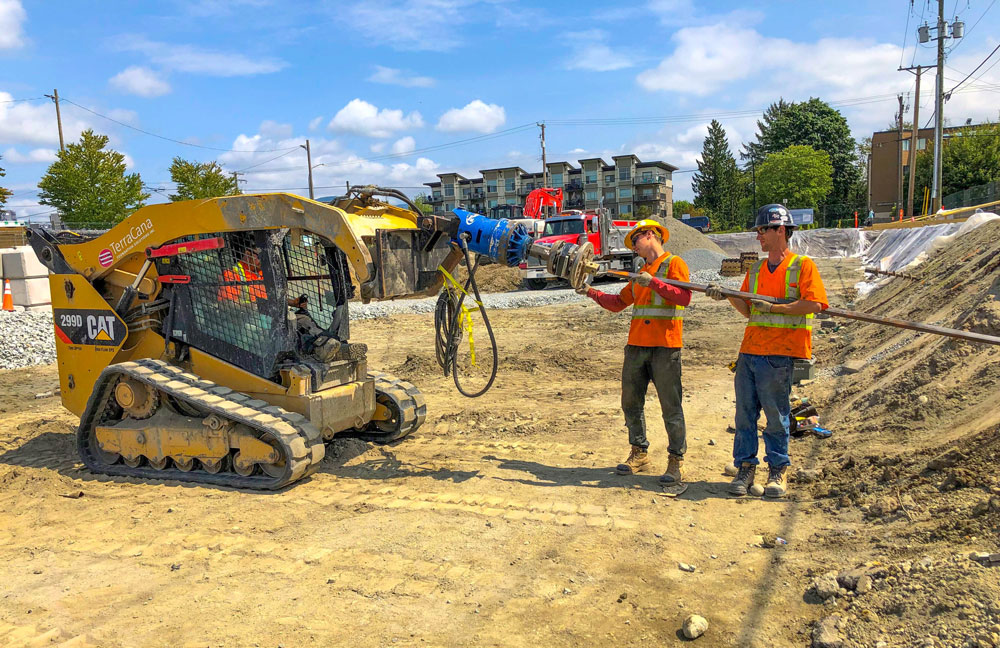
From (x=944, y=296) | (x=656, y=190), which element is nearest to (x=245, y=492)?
(x=944, y=296)

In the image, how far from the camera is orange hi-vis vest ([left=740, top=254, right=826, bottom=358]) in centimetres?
466

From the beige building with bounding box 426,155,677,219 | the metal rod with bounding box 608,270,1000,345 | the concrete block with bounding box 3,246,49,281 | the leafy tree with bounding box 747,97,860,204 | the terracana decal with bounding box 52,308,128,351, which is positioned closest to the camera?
the metal rod with bounding box 608,270,1000,345

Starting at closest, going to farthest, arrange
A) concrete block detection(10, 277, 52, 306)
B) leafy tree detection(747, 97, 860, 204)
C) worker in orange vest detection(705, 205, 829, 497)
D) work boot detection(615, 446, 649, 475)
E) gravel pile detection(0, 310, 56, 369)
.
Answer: worker in orange vest detection(705, 205, 829, 497) < work boot detection(615, 446, 649, 475) < gravel pile detection(0, 310, 56, 369) < concrete block detection(10, 277, 52, 306) < leafy tree detection(747, 97, 860, 204)

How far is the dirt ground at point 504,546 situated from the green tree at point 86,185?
2459 centimetres

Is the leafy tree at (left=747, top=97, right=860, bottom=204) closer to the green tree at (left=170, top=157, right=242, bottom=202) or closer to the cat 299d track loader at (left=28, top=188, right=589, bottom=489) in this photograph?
the green tree at (left=170, top=157, right=242, bottom=202)

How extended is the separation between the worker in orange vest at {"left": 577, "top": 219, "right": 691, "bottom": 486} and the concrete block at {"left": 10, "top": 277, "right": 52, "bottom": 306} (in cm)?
1499

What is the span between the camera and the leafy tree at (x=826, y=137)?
64.1 meters

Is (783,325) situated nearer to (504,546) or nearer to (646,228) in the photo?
(646,228)

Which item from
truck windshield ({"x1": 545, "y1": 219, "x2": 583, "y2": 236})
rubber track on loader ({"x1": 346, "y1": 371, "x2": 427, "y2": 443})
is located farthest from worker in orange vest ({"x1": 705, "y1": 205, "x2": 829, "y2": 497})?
truck windshield ({"x1": 545, "y1": 219, "x2": 583, "y2": 236})

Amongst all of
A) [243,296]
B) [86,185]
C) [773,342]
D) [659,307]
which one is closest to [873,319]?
[773,342]

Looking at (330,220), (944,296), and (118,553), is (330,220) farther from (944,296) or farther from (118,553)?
(944,296)

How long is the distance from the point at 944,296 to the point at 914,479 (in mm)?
5822

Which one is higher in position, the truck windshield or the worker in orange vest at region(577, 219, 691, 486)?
the truck windshield

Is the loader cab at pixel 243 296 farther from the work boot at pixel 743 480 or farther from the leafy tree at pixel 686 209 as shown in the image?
the leafy tree at pixel 686 209
